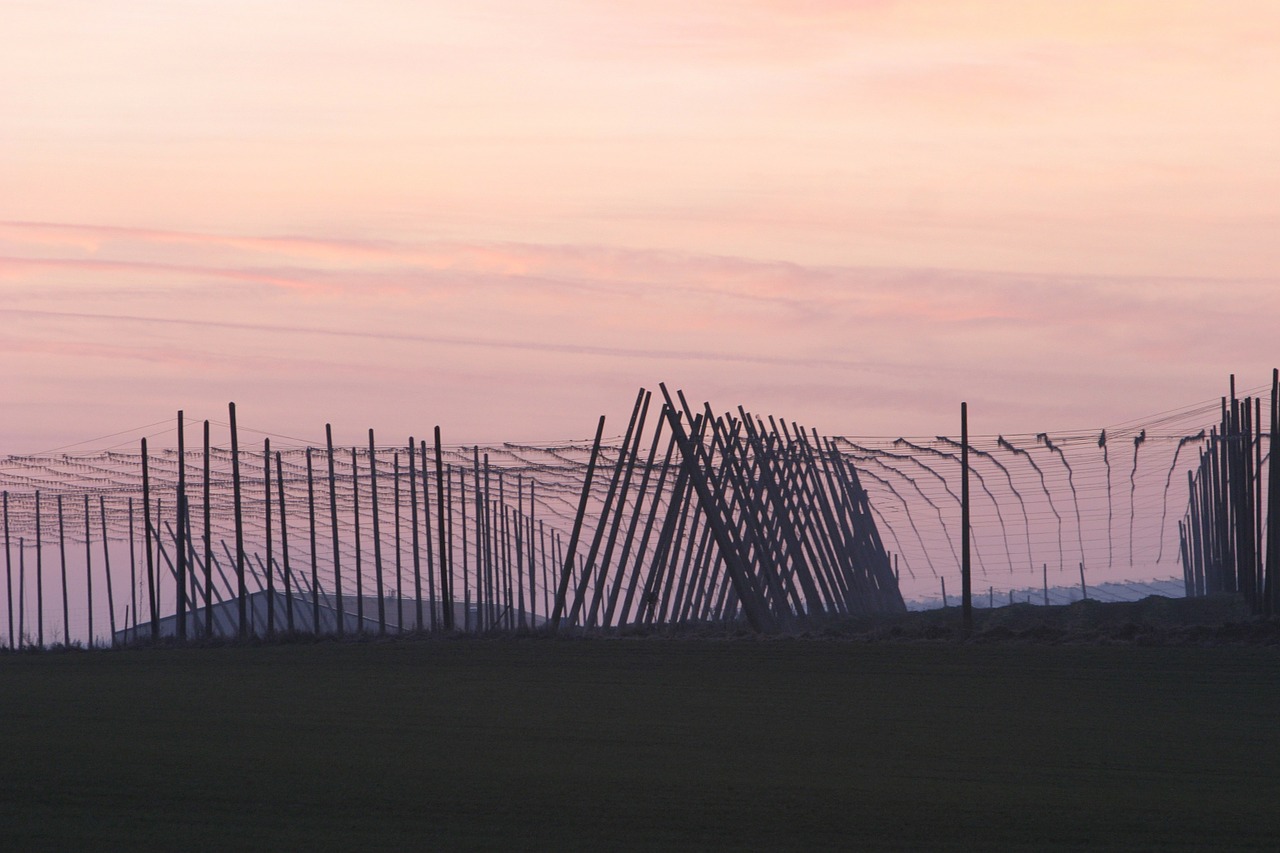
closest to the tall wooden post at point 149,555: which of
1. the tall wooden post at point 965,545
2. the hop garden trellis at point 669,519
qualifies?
the hop garden trellis at point 669,519

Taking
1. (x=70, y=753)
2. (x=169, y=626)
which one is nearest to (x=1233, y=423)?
(x=70, y=753)

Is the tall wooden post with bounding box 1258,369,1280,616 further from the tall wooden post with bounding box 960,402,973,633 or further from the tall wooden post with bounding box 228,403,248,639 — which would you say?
the tall wooden post with bounding box 228,403,248,639

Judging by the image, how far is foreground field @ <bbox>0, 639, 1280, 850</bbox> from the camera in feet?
27.3

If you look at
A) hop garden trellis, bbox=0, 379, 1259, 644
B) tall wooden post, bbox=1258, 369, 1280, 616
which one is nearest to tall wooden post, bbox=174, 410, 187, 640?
hop garden trellis, bbox=0, 379, 1259, 644

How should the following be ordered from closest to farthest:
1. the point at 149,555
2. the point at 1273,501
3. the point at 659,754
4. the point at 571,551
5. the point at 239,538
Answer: the point at 659,754, the point at 1273,501, the point at 571,551, the point at 239,538, the point at 149,555

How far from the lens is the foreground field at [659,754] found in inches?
327

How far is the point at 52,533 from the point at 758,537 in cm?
3175

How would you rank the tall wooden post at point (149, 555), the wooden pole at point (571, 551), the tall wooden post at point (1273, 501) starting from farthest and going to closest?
1. the tall wooden post at point (149, 555)
2. the wooden pole at point (571, 551)
3. the tall wooden post at point (1273, 501)

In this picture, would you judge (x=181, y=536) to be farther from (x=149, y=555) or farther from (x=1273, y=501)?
(x=1273, y=501)

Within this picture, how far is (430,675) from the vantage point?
58.9ft

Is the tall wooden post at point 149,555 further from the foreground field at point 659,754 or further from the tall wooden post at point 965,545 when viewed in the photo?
the tall wooden post at point 965,545

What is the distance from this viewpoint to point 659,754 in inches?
443

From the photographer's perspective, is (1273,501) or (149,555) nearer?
(1273,501)

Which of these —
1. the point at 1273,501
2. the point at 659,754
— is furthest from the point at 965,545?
the point at 659,754
